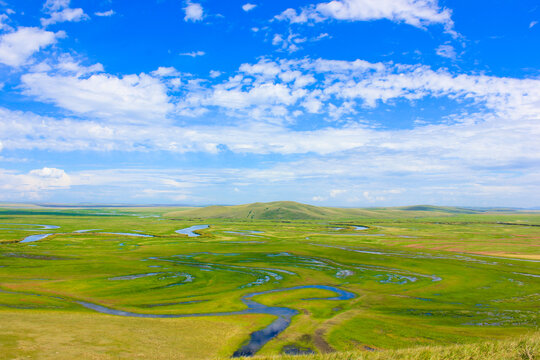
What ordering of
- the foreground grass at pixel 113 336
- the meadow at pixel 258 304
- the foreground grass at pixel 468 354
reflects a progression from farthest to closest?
the meadow at pixel 258 304 → the foreground grass at pixel 113 336 → the foreground grass at pixel 468 354

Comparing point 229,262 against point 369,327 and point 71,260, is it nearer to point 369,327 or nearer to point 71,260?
point 71,260

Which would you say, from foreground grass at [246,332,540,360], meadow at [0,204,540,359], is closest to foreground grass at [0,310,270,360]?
meadow at [0,204,540,359]

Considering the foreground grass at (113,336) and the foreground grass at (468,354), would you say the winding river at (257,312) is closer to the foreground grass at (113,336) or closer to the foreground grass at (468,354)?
the foreground grass at (113,336)

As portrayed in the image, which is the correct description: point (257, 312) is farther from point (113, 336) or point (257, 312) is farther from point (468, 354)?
point (468, 354)

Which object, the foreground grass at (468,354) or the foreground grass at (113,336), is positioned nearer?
the foreground grass at (468,354)

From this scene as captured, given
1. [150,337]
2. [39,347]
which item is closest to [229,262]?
[150,337]

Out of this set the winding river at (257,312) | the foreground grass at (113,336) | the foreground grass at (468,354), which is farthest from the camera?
the winding river at (257,312)

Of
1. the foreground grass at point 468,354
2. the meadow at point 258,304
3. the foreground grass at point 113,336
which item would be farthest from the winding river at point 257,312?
the foreground grass at point 468,354

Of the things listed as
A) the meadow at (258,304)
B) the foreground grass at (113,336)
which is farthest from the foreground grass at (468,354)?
the foreground grass at (113,336)

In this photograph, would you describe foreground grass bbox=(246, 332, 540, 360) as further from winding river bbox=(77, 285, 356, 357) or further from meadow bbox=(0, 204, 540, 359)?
winding river bbox=(77, 285, 356, 357)

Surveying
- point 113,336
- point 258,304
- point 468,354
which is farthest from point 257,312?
point 468,354

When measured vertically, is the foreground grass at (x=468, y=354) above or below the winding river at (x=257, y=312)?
above
